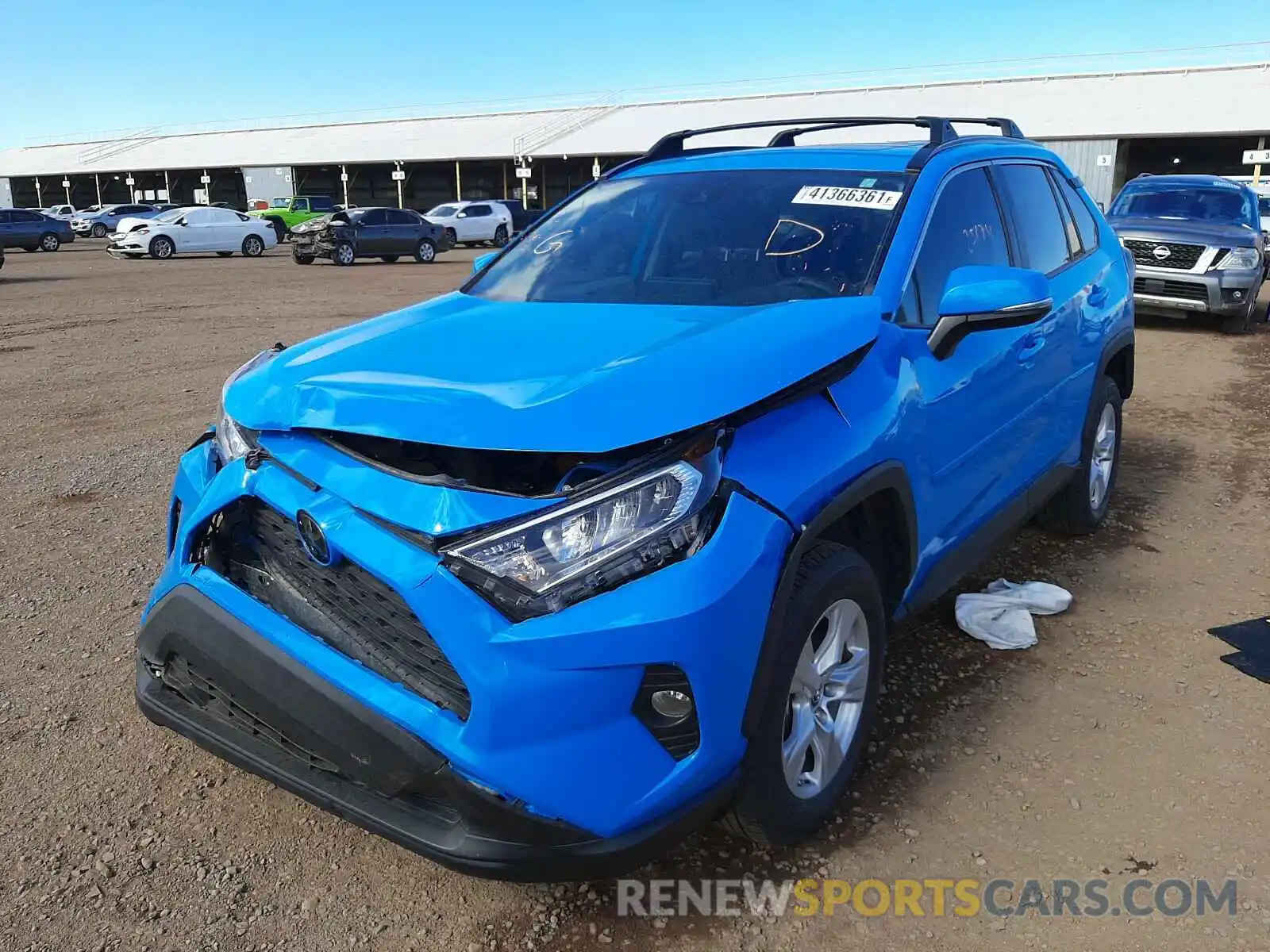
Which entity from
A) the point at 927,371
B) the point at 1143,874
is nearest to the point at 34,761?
the point at 927,371

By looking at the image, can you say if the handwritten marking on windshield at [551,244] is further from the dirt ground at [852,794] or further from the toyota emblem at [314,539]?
the dirt ground at [852,794]

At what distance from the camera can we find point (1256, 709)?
3299 mm

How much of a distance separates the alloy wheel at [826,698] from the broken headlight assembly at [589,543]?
1.82 feet

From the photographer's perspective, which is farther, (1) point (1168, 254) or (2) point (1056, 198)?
(1) point (1168, 254)

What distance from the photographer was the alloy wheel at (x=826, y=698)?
2.46 meters

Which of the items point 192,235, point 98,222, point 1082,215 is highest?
point 1082,215

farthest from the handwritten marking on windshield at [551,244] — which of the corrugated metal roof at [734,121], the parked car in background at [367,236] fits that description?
the parked car in background at [367,236]

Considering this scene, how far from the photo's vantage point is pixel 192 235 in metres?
27.6

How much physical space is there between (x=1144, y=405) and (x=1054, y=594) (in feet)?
15.6

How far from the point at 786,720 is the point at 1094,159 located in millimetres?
36859

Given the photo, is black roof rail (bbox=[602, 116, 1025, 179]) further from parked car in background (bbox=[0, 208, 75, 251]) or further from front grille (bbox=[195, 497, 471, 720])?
parked car in background (bbox=[0, 208, 75, 251])

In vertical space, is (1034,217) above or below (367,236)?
above

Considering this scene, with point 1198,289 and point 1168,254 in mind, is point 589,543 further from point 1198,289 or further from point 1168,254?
point 1168,254

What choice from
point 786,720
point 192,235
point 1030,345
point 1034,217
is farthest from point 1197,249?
point 192,235
